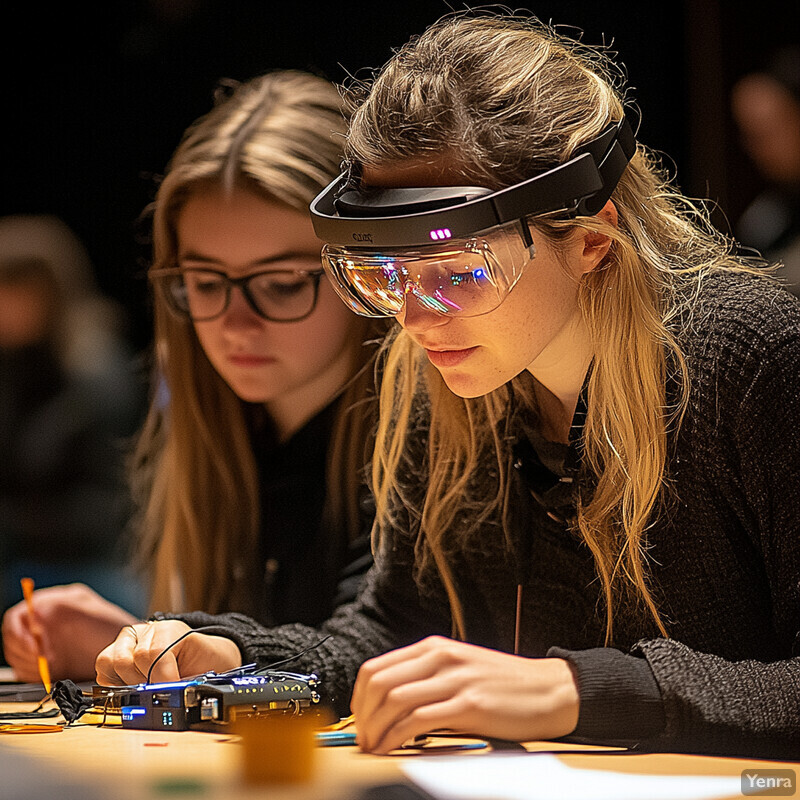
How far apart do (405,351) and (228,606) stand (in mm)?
682

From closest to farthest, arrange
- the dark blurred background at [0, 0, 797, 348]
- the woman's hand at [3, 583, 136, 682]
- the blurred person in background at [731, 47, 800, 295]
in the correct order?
the woman's hand at [3, 583, 136, 682], the dark blurred background at [0, 0, 797, 348], the blurred person in background at [731, 47, 800, 295]

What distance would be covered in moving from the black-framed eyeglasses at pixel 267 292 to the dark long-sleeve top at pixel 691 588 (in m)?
0.47

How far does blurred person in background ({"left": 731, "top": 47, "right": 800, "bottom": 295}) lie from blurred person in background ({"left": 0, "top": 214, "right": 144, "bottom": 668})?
5.44 feet

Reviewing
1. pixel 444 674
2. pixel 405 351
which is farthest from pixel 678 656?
pixel 405 351

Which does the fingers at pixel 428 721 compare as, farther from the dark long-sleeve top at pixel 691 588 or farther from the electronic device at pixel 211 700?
the electronic device at pixel 211 700

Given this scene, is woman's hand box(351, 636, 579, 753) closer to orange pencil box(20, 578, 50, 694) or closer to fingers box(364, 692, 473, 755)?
fingers box(364, 692, 473, 755)

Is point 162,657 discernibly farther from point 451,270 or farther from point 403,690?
point 451,270

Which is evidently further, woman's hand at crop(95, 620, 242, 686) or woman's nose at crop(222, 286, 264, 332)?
woman's nose at crop(222, 286, 264, 332)

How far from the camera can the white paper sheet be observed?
97cm

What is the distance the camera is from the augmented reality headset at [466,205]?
123 centimetres

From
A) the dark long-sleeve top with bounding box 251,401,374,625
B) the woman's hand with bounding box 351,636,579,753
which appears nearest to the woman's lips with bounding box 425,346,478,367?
the woman's hand with bounding box 351,636,579,753

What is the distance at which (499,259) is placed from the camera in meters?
1.27

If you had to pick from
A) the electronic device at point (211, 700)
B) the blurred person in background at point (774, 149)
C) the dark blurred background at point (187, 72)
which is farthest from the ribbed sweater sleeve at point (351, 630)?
the blurred person in background at point (774, 149)

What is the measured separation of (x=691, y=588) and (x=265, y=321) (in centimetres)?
88
